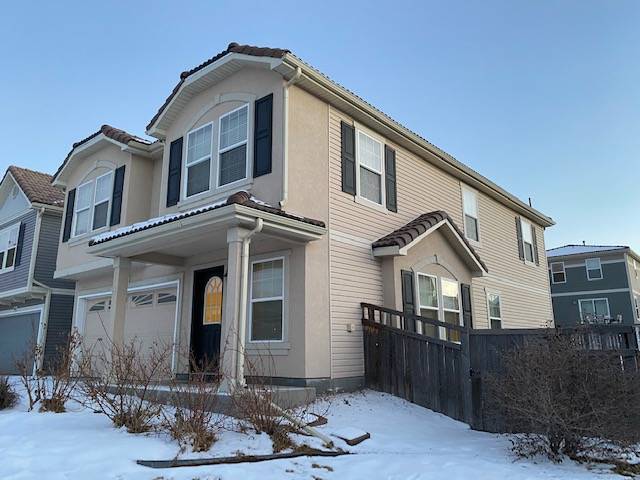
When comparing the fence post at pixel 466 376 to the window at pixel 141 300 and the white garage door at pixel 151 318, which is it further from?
the window at pixel 141 300

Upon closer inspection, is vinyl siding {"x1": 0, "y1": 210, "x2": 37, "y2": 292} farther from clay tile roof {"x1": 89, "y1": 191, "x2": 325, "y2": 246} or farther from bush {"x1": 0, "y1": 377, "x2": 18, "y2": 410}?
bush {"x1": 0, "y1": 377, "x2": 18, "y2": 410}

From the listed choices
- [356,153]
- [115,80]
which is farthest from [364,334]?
[115,80]

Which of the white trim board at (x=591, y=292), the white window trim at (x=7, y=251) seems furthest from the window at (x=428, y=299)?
the white trim board at (x=591, y=292)

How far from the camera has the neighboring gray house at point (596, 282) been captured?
3112 centimetres

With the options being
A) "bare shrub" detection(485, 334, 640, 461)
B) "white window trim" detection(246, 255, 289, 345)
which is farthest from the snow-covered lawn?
"white window trim" detection(246, 255, 289, 345)

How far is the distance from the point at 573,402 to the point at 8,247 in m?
18.8

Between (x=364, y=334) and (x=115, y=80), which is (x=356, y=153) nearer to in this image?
(x=364, y=334)

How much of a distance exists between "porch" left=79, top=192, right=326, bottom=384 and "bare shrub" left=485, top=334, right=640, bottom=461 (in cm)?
391

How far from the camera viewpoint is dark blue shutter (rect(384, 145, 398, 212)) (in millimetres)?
11398

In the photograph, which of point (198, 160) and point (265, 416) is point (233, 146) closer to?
point (198, 160)

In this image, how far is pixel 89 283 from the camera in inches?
560

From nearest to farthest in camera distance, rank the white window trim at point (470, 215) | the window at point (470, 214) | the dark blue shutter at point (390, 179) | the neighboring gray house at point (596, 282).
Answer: the dark blue shutter at point (390, 179) → the white window trim at point (470, 215) → the window at point (470, 214) → the neighboring gray house at point (596, 282)

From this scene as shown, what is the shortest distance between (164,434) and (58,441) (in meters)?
1.11

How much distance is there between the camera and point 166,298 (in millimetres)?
11461
